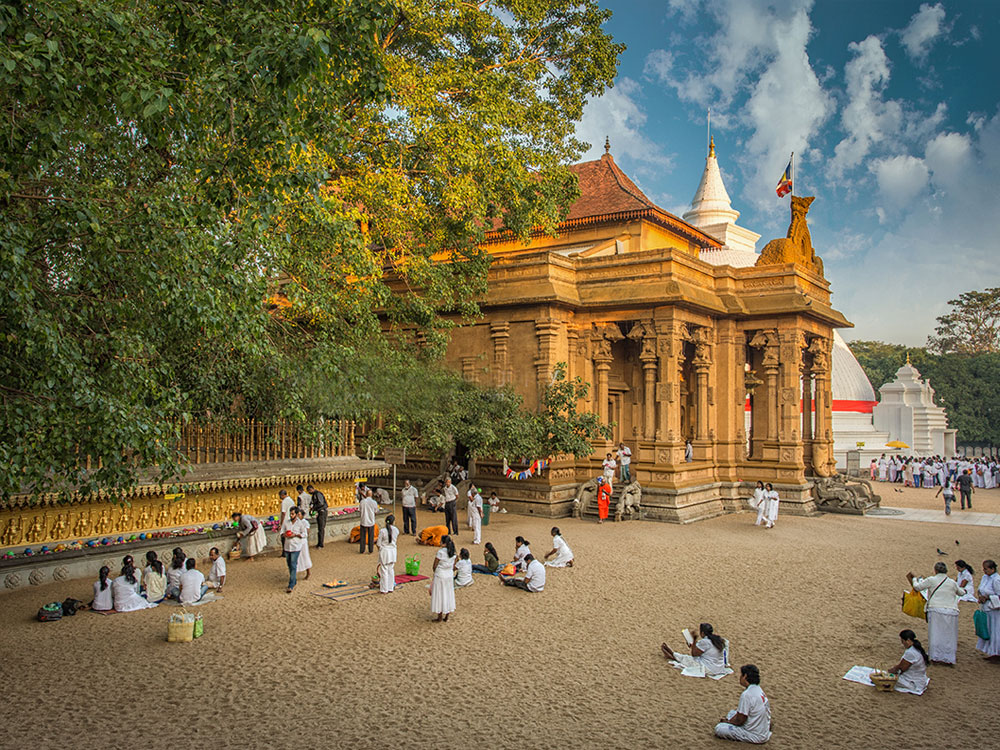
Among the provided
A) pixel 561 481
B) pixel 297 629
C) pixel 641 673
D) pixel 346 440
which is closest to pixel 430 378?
pixel 346 440

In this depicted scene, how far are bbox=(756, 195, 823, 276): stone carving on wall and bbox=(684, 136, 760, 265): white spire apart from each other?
59.2 ft

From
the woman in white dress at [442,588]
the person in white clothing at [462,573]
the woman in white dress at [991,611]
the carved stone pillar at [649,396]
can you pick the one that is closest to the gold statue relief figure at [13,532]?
the woman in white dress at [442,588]

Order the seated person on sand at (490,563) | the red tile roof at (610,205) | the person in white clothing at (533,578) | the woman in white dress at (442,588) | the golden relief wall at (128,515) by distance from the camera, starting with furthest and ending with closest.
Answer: the red tile roof at (610,205) → the seated person on sand at (490,563) → the person in white clothing at (533,578) → the golden relief wall at (128,515) → the woman in white dress at (442,588)

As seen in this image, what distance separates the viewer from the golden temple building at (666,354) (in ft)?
70.0

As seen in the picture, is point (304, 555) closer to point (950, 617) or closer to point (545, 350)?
point (950, 617)

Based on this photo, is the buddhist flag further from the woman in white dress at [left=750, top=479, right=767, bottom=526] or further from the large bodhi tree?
the large bodhi tree

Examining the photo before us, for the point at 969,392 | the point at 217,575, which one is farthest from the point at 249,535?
the point at 969,392

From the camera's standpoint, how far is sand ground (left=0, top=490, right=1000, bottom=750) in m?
7.12

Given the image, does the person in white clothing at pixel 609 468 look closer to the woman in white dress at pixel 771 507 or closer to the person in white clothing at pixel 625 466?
the person in white clothing at pixel 625 466

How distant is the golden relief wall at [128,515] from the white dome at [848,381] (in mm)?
37590

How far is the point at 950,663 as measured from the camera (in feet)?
30.5

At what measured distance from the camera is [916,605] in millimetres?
9859

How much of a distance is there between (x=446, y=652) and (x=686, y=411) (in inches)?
755

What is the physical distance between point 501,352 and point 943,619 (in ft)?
48.3
